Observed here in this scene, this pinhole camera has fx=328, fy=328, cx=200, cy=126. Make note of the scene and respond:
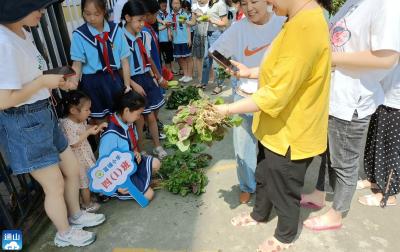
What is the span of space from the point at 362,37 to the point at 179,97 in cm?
366

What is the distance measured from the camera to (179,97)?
220 inches

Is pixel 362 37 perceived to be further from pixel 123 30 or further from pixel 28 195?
pixel 28 195

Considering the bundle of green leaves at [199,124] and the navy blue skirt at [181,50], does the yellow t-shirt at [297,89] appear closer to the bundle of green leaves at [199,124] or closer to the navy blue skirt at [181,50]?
the bundle of green leaves at [199,124]

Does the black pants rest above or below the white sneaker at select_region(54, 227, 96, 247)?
above

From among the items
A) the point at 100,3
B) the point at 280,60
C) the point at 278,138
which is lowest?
the point at 278,138

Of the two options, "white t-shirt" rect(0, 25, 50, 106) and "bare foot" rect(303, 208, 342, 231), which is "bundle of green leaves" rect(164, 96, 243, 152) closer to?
"white t-shirt" rect(0, 25, 50, 106)

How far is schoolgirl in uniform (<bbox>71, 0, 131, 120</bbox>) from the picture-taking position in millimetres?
3219

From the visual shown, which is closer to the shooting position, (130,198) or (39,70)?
(39,70)

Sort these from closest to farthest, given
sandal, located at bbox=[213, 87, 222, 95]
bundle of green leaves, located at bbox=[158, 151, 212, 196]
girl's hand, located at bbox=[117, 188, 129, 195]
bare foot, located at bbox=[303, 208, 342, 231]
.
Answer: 1. bare foot, located at bbox=[303, 208, 342, 231]
2. girl's hand, located at bbox=[117, 188, 129, 195]
3. bundle of green leaves, located at bbox=[158, 151, 212, 196]
4. sandal, located at bbox=[213, 87, 222, 95]

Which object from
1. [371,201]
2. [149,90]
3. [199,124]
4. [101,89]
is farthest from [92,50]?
[371,201]

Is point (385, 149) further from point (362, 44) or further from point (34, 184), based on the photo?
point (34, 184)

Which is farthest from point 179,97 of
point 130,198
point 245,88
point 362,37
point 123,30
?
point 362,37

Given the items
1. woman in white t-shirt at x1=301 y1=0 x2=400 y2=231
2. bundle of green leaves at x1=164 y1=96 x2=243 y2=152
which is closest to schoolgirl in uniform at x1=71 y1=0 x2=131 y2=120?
bundle of green leaves at x1=164 y1=96 x2=243 y2=152

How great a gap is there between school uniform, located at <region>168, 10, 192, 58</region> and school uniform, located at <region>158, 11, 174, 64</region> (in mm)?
160
